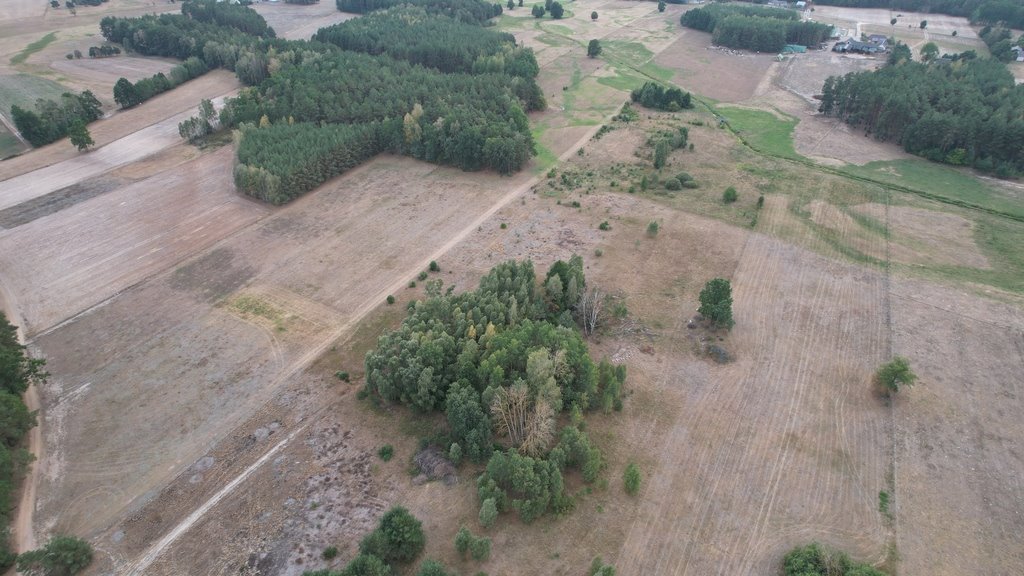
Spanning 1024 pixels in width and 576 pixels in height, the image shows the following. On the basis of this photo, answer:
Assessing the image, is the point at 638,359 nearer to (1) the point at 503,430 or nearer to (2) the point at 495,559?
(1) the point at 503,430

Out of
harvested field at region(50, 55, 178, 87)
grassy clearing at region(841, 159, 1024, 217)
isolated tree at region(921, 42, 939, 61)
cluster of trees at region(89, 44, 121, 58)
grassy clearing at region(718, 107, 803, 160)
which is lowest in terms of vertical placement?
grassy clearing at region(841, 159, 1024, 217)

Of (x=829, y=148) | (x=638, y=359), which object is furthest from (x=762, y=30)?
(x=638, y=359)

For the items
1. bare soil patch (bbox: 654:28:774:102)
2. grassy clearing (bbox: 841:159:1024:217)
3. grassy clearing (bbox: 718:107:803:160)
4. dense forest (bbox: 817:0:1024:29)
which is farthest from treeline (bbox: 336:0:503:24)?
grassy clearing (bbox: 841:159:1024:217)

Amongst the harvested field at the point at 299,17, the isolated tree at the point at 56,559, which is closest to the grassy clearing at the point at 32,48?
the harvested field at the point at 299,17

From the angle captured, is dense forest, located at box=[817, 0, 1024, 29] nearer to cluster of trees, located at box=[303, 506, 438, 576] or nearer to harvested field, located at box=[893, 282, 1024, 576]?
harvested field, located at box=[893, 282, 1024, 576]

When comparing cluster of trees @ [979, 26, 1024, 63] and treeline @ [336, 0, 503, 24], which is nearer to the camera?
cluster of trees @ [979, 26, 1024, 63]

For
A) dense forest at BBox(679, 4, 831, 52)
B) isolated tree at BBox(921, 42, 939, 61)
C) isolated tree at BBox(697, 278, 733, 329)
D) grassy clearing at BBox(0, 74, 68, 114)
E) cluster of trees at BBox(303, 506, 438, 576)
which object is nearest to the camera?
cluster of trees at BBox(303, 506, 438, 576)

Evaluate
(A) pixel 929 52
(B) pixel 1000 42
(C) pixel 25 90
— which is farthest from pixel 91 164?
(B) pixel 1000 42
